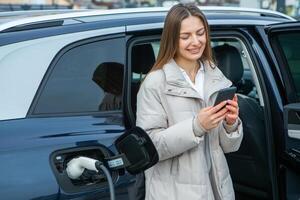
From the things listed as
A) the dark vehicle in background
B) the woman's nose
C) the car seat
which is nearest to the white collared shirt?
the woman's nose

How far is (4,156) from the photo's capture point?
2.02 metres

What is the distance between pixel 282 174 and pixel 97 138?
118 cm

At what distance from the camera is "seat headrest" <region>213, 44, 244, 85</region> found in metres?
3.33

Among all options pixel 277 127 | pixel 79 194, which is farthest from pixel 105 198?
pixel 277 127

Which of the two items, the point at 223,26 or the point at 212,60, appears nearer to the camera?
the point at 212,60

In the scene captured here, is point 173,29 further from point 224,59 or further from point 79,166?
point 224,59

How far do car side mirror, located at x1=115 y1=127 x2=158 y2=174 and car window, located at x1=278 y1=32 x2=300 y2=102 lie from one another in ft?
3.92

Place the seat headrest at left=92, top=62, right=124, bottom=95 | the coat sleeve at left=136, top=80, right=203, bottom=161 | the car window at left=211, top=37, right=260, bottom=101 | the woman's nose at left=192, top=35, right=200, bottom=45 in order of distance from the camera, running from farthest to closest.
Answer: the car window at left=211, top=37, right=260, bottom=101, the seat headrest at left=92, top=62, right=124, bottom=95, the woman's nose at left=192, top=35, right=200, bottom=45, the coat sleeve at left=136, top=80, right=203, bottom=161

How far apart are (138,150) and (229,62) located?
1344 millimetres

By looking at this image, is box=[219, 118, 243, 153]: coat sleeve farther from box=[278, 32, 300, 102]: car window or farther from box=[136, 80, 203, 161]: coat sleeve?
box=[278, 32, 300, 102]: car window

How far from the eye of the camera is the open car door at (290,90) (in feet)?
9.05

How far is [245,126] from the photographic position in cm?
322

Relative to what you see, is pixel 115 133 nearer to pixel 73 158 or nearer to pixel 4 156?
pixel 73 158

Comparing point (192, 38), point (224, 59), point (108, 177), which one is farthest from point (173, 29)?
point (224, 59)
